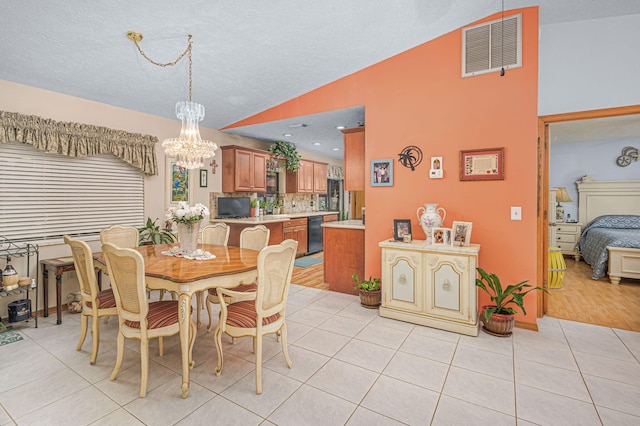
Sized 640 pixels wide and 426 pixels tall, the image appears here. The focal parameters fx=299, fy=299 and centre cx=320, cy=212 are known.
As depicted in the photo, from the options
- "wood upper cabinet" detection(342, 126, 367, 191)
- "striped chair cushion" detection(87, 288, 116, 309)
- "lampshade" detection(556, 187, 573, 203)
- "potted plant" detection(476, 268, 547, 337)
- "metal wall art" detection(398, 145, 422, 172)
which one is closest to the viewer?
"striped chair cushion" detection(87, 288, 116, 309)

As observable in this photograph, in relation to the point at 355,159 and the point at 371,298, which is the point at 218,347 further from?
the point at 355,159

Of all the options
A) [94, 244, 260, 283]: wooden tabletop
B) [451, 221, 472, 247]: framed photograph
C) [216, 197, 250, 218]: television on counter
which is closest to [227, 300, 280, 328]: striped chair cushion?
[94, 244, 260, 283]: wooden tabletop

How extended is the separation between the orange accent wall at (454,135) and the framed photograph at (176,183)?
2648 mm

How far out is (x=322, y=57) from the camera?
3377 millimetres

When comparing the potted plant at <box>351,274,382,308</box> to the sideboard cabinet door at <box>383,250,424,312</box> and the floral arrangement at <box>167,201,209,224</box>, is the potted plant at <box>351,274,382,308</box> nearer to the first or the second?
the sideboard cabinet door at <box>383,250,424,312</box>

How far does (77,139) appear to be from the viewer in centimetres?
348

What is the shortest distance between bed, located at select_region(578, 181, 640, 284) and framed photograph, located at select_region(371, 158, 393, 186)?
366cm

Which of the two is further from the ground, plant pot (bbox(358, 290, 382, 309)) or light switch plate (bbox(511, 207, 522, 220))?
light switch plate (bbox(511, 207, 522, 220))

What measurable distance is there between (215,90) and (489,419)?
4174mm

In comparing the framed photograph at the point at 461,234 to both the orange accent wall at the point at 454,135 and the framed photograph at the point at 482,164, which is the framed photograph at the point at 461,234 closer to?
the orange accent wall at the point at 454,135

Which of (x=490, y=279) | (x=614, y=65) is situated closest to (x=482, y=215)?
(x=490, y=279)

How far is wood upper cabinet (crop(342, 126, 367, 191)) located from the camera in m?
4.08

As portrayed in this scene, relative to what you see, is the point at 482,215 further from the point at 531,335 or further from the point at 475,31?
the point at 475,31

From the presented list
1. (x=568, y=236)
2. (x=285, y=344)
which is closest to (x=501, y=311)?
(x=285, y=344)
